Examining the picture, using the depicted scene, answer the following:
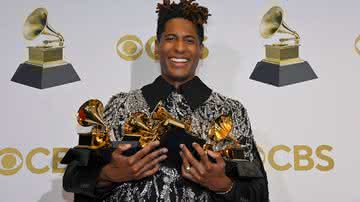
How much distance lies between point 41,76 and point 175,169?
2.20 ft

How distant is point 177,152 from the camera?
1134 millimetres

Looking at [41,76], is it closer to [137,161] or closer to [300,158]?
[137,161]

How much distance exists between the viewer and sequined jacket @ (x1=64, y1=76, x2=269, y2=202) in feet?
3.92

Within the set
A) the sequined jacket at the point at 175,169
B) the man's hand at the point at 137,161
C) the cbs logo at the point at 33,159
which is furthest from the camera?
the cbs logo at the point at 33,159

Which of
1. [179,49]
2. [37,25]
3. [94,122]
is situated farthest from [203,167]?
[37,25]

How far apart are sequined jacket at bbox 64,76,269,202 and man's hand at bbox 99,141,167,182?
0.11 m

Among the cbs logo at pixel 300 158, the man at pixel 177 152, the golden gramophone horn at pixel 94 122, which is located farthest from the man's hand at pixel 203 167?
the cbs logo at pixel 300 158

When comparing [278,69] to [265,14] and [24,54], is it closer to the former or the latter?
[265,14]

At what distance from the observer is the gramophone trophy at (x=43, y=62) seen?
1.66m

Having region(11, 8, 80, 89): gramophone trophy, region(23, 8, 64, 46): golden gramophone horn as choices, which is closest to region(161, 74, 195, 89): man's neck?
region(11, 8, 80, 89): gramophone trophy

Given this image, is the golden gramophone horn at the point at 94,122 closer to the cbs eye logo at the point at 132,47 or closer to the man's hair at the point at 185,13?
the man's hair at the point at 185,13

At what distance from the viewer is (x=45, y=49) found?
5.47 feet

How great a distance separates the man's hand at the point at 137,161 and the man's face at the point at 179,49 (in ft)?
1.05

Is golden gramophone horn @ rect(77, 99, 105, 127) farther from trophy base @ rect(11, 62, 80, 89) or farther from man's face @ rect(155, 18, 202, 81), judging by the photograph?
trophy base @ rect(11, 62, 80, 89)
